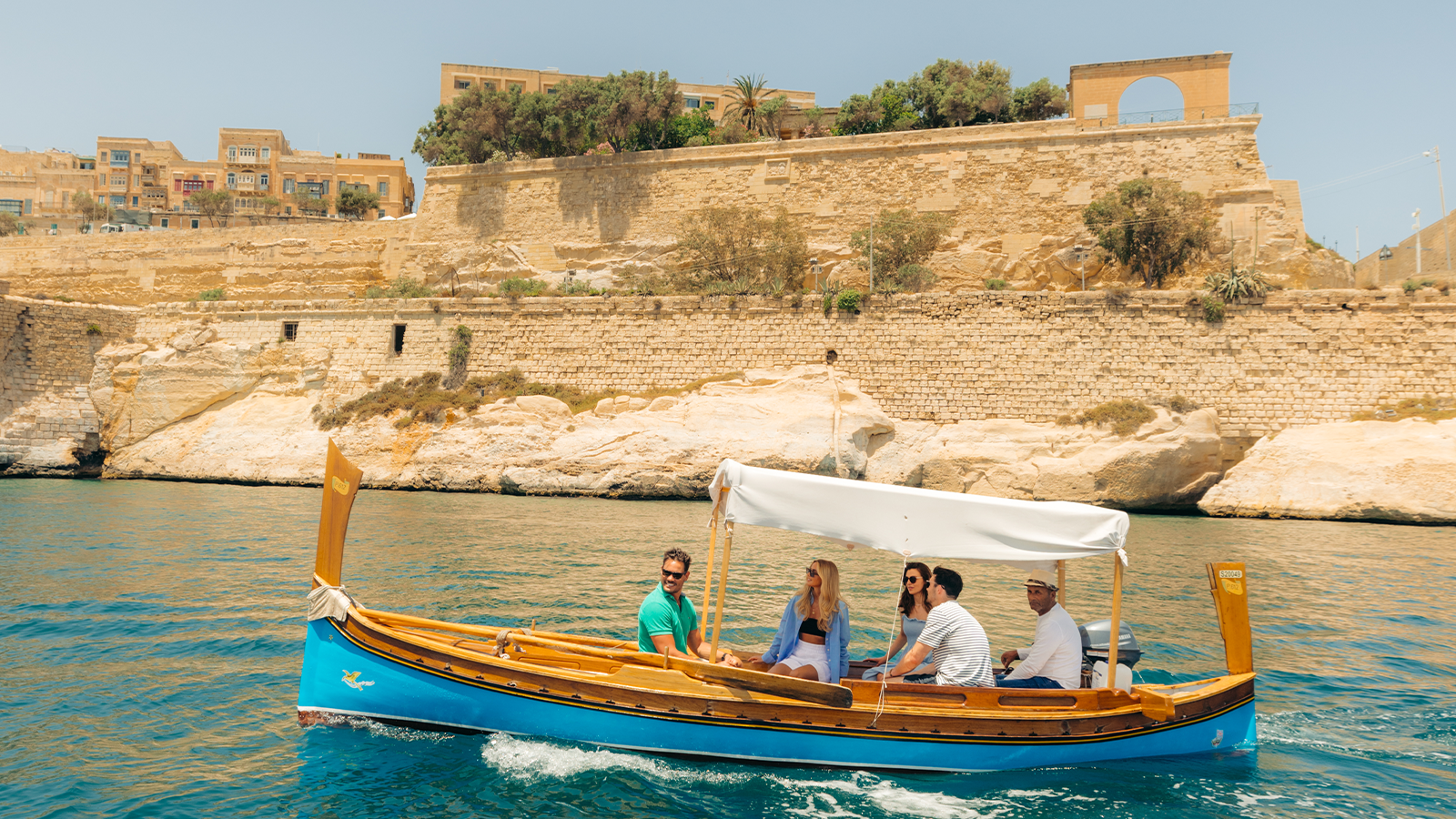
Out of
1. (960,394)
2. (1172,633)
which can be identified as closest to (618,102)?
(960,394)

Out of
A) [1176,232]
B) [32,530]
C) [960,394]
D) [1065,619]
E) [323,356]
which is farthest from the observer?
[323,356]

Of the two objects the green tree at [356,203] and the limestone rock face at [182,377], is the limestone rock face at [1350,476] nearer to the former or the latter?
the limestone rock face at [182,377]

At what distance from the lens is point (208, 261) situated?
1444 inches

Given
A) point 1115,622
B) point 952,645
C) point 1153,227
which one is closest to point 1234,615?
point 1115,622

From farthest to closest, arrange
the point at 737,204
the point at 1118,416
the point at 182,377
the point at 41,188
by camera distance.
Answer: the point at 41,188 < the point at 737,204 < the point at 182,377 < the point at 1118,416

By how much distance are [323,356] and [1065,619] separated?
25967 mm

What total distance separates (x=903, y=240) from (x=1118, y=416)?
9.72 metres

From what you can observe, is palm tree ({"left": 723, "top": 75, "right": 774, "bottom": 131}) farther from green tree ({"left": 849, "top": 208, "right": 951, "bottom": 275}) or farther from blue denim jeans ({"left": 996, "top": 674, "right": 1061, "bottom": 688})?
→ blue denim jeans ({"left": 996, "top": 674, "right": 1061, "bottom": 688})

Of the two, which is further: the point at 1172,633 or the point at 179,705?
the point at 1172,633

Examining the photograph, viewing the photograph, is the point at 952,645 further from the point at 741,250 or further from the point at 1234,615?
the point at 741,250

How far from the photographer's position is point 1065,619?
6.03 meters

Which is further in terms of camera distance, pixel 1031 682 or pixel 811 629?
pixel 1031 682

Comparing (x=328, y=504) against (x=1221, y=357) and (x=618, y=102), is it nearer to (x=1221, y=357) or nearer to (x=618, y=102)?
(x=1221, y=357)

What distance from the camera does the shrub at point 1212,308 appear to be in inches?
852
